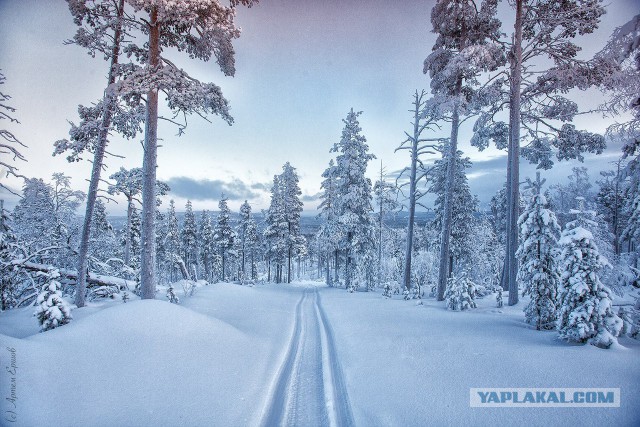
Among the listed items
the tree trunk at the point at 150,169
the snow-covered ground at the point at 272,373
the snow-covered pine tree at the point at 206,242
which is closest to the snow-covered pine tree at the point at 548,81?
the snow-covered ground at the point at 272,373

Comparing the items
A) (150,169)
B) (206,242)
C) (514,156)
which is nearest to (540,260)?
(514,156)

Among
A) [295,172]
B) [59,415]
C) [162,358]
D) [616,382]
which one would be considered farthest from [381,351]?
[295,172]

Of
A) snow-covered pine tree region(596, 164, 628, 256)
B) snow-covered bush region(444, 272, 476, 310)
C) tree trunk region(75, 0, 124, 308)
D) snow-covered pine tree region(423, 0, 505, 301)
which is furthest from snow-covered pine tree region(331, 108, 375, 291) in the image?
snow-covered pine tree region(596, 164, 628, 256)

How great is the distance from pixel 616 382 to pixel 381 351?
4.43 metres

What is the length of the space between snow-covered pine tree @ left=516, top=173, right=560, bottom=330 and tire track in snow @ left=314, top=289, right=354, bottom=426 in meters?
5.67

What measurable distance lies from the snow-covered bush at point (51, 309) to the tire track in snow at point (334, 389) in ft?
20.9

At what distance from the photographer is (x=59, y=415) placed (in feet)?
13.0

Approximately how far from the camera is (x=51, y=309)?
20.5ft

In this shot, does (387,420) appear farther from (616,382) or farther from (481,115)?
(481,115)

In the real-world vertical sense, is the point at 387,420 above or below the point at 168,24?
below

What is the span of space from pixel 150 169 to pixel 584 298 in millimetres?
12037

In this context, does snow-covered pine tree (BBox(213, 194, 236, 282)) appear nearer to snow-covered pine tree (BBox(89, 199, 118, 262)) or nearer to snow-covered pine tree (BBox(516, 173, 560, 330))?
snow-covered pine tree (BBox(89, 199, 118, 262))

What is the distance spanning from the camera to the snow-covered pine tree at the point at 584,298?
5750 millimetres

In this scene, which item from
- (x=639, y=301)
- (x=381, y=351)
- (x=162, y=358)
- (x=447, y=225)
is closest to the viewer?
(x=162, y=358)
